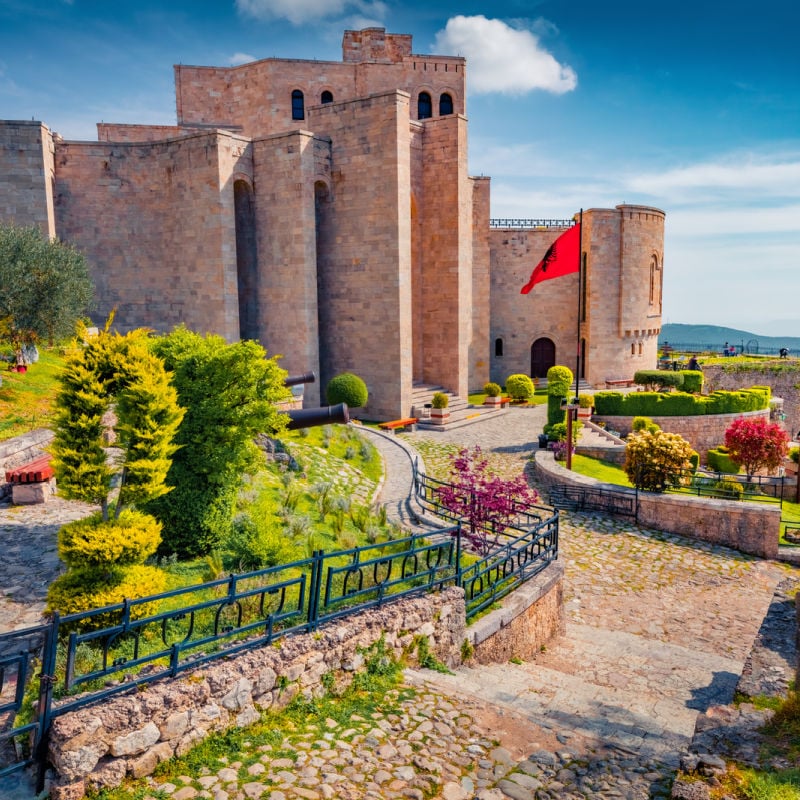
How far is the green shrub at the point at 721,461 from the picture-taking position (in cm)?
2195

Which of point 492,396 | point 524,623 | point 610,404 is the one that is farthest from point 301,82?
point 524,623

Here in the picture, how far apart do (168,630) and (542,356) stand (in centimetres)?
3112

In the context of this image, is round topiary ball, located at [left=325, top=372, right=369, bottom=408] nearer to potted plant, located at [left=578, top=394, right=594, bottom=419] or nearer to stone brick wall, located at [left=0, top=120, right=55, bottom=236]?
potted plant, located at [left=578, top=394, right=594, bottom=419]

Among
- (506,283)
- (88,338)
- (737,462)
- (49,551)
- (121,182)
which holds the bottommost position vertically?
(737,462)

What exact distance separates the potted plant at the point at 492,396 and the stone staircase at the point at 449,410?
0.24m

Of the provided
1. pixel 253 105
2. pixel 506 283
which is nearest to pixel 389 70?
pixel 253 105

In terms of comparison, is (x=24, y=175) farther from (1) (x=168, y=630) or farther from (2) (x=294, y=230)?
(1) (x=168, y=630)

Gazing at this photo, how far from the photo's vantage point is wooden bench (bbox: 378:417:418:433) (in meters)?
22.3

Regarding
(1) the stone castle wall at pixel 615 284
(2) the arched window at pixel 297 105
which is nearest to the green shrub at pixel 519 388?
(1) the stone castle wall at pixel 615 284

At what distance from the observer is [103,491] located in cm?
647

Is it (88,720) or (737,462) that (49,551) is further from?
(737,462)

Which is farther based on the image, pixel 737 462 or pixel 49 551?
pixel 737 462

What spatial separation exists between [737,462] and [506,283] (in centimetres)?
1698

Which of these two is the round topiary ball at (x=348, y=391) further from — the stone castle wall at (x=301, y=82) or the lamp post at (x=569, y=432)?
the stone castle wall at (x=301, y=82)
